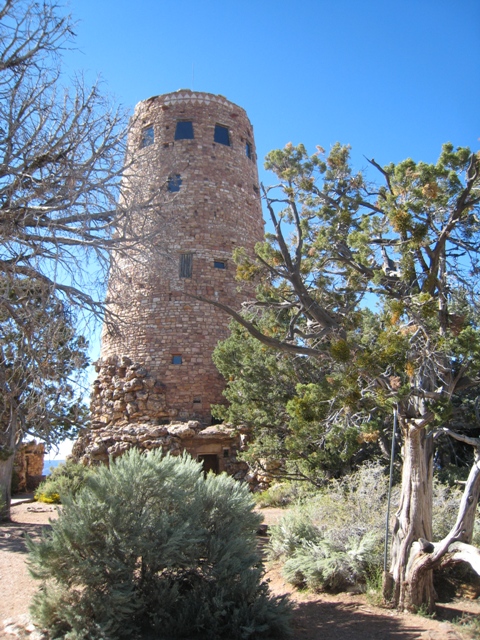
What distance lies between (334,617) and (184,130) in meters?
17.8

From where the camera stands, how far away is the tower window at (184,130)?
19969 millimetres

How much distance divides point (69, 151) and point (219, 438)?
11946 millimetres

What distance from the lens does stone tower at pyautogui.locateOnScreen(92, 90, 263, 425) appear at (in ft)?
57.9

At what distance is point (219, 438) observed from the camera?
1656 centimetres

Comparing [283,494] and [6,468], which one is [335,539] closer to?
[283,494]

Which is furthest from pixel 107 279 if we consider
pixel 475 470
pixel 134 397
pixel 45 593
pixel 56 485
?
pixel 134 397

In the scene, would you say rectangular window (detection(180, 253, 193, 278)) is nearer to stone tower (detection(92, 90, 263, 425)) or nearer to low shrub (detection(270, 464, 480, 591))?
stone tower (detection(92, 90, 263, 425))

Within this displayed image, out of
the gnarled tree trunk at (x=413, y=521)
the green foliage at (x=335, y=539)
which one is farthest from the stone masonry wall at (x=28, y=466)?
the gnarled tree trunk at (x=413, y=521)

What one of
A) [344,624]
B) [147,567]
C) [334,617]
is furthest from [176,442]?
[147,567]

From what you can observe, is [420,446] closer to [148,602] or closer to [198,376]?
[148,602]

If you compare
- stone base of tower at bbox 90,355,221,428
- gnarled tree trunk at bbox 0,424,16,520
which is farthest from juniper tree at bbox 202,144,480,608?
stone base of tower at bbox 90,355,221,428

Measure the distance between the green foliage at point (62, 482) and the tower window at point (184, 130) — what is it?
1229cm

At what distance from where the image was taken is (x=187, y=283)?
18344mm

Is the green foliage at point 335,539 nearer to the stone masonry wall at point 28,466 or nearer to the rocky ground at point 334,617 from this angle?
the rocky ground at point 334,617
